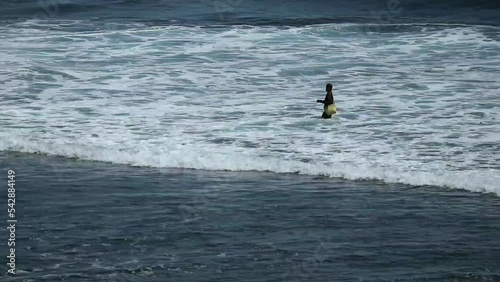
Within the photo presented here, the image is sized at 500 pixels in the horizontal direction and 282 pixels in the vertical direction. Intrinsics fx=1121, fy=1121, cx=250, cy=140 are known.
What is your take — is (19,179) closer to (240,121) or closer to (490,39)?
(240,121)

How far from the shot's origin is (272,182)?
684 inches

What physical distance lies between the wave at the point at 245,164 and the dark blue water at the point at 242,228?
31 cm

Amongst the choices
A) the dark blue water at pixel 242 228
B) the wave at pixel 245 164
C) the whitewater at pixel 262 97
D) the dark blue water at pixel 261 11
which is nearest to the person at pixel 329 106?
the whitewater at pixel 262 97

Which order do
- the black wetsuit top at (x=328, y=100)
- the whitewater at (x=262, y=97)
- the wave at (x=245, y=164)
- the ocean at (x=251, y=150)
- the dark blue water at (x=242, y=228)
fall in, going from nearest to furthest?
the dark blue water at (x=242, y=228) → the ocean at (x=251, y=150) → the wave at (x=245, y=164) → the whitewater at (x=262, y=97) → the black wetsuit top at (x=328, y=100)

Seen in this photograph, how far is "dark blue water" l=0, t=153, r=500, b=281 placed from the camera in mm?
13422

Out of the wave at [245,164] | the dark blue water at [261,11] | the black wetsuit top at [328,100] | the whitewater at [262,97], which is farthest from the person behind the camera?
the dark blue water at [261,11]

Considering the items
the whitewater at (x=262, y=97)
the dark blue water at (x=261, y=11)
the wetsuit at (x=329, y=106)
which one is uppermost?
the wetsuit at (x=329, y=106)

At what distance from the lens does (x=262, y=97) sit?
23.8m

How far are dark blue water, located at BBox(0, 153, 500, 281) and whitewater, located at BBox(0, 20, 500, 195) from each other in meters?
1.00

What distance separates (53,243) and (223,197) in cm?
306

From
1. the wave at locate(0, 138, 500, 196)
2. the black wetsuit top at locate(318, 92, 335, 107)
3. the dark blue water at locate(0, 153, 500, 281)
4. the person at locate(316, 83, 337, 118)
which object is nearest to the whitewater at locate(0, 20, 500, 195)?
the wave at locate(0, 138, 500, 196)

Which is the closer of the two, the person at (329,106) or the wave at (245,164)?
the wave at (245,164)

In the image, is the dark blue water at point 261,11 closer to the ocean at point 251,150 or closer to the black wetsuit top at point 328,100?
the ocean at point 251,150

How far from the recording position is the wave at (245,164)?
17.2 metres
